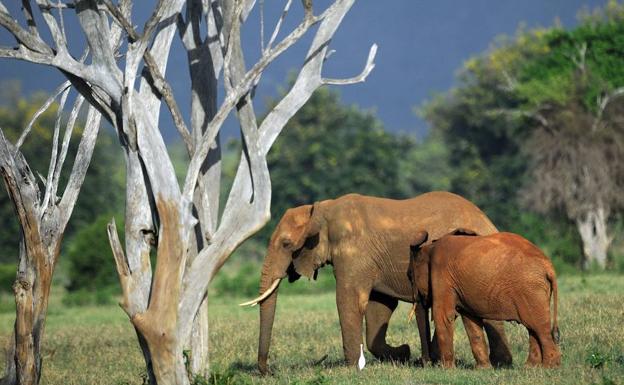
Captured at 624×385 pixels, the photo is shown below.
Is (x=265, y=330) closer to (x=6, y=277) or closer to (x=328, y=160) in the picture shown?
(x=6, y=277)

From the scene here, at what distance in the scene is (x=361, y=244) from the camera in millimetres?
15172

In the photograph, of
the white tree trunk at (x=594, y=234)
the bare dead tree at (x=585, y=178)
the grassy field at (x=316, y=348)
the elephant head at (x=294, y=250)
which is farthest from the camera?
the bare dead tree at (x=585, y=178)

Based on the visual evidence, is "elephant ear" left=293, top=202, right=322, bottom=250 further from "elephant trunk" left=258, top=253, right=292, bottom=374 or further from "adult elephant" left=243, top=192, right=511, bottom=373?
"elephant trunk" left=258, top=253, right=292, bottom=374

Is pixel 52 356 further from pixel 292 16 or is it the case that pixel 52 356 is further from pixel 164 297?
pixel 292 16

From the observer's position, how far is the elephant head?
15.1 metres

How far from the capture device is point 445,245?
45.3 ft

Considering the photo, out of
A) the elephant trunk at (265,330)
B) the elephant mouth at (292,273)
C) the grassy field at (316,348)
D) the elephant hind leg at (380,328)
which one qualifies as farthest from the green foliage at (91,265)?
the elephant trunk at (265,330)

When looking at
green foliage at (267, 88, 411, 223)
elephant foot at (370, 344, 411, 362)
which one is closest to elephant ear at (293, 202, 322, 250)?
elephant foot at (370, 344, 411, 362)

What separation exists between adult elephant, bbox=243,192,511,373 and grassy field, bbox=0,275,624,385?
2.74 ft

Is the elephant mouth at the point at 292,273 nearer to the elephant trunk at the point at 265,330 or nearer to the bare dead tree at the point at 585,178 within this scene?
the elephant trunk at the point at 265,330

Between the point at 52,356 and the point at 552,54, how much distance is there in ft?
104

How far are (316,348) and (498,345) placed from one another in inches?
151

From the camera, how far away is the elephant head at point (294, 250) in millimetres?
15117

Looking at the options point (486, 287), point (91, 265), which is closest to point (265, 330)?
point (486, 287)
